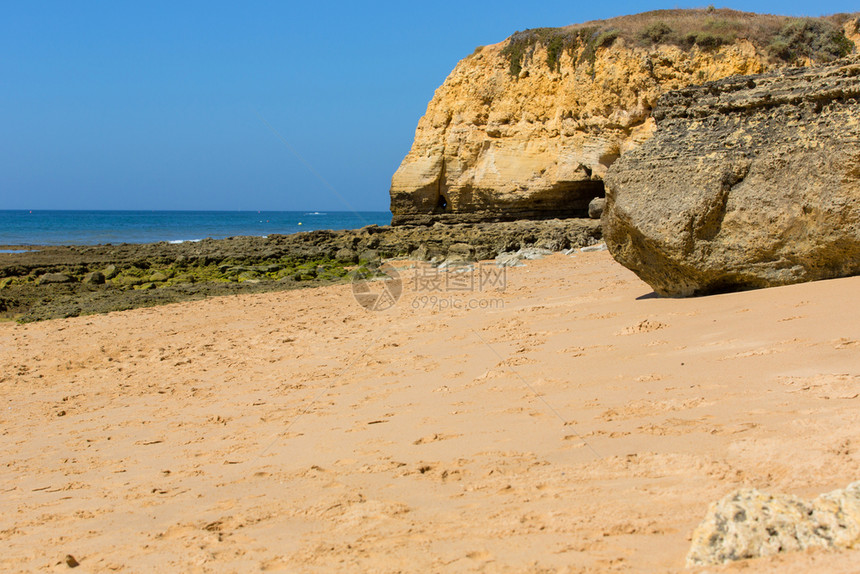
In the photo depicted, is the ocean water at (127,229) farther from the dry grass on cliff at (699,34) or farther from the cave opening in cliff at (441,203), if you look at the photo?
the dry grass on cliff at (699,34)

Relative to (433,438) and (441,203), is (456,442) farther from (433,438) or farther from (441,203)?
(441,203)

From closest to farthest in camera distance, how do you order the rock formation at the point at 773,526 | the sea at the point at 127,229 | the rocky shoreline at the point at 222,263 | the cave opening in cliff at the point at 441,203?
the rock formation at the point at 773,526 → the rocky shoreline at the point at 222,263 → the cave opening in cliff at the point at 441,203 → the sea at the point at 127,229

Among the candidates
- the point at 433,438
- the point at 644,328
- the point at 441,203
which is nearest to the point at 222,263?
the point at 441,203

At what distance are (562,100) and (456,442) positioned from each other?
22.3 metres

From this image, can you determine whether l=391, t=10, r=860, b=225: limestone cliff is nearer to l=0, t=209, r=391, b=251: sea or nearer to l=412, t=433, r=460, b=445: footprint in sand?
l=0, t=209, r=391, b=251: sea

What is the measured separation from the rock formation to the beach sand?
0.16 ft

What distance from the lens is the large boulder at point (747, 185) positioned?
18.1 feet

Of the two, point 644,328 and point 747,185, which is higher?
point 747,185

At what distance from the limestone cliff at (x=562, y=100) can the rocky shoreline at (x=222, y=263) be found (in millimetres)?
2281

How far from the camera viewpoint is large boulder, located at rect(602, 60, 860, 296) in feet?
18.1

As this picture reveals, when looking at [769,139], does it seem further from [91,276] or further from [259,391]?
[91,276]

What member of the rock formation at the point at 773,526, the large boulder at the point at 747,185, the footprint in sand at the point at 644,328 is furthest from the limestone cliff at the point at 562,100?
the rock formation at the point at 773,526

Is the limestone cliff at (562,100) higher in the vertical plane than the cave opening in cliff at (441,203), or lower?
higher

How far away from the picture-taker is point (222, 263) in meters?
18.5
